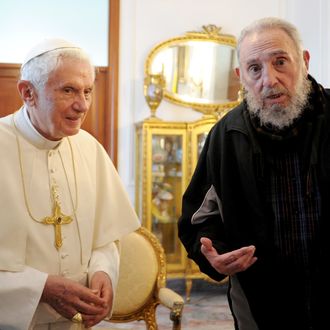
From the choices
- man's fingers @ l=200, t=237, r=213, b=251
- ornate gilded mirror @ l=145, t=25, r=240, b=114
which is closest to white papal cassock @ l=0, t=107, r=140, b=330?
man's fingers @ l=200, t=237, r=213, b=251

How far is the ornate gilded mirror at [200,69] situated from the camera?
5.54 metres

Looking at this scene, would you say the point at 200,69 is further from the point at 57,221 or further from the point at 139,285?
the point at 57,221

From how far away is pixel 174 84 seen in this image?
5582mm

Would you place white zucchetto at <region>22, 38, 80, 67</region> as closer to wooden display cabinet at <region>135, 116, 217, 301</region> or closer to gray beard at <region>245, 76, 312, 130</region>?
gray beard at <region>245, 76, 312, 130</region>

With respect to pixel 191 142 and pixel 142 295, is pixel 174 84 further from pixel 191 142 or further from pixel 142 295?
pixel 142 295

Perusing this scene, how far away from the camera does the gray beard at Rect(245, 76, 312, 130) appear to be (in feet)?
5.43

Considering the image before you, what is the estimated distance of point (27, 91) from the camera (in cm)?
175

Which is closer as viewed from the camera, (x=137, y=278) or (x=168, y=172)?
(x=137, y=278)

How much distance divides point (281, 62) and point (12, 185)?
1.02 m

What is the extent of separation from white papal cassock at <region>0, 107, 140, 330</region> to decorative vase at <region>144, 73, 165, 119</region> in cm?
319

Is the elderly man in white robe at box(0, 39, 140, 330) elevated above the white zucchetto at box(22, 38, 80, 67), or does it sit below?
below

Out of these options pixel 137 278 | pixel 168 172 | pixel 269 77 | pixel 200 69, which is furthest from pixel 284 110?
pixel 200 69

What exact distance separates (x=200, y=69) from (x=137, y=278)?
3.45 meters

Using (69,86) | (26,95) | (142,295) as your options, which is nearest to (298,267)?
(69,86)
